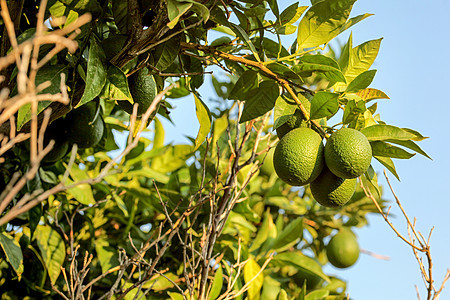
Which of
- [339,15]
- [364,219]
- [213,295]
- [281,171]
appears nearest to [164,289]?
[213,295]

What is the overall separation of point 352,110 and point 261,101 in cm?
19

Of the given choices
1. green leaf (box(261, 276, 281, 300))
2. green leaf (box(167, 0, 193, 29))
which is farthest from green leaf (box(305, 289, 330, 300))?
green leaf (box(167, 0, 193, 29))

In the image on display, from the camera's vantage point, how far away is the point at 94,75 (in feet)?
2.70

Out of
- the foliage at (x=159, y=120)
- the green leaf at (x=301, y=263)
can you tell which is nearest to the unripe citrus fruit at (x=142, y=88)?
the foliage at (x=159, y=120)

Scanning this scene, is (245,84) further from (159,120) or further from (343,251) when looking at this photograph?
(343,251)

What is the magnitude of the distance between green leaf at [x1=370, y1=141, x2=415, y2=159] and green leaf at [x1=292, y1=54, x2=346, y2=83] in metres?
0.16

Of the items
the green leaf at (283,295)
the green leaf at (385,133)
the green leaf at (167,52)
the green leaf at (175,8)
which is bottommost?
the green leaf at (283,295)

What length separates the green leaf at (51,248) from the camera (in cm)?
148

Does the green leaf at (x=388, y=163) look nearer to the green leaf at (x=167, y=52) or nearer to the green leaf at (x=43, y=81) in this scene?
the green leaf at (x=167, y=52)

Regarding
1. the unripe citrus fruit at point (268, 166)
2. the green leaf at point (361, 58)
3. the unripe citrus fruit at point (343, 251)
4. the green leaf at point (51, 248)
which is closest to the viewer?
the green leaf at point (361, 58)

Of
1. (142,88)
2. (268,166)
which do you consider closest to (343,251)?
(268,166)

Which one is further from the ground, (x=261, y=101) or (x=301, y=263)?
(x=261, y=101)

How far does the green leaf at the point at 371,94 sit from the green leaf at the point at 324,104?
113mm

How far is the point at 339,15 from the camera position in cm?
96
